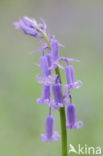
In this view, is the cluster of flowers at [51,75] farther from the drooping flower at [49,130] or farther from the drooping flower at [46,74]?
the drooping flower at [49,130]

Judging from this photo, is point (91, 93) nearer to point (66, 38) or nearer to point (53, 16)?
point (66, 38)

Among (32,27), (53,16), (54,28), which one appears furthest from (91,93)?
(53,16)


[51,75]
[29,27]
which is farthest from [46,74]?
[29,27]

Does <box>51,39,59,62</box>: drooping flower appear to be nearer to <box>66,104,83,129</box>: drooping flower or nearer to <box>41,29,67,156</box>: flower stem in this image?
<box>41,29,67,156</box>: flower stem

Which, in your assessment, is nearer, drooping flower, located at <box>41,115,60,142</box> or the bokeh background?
drooping flower, located at <box>41,115,60,142</box>

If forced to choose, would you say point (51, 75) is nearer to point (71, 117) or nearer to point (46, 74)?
point (46, 74)

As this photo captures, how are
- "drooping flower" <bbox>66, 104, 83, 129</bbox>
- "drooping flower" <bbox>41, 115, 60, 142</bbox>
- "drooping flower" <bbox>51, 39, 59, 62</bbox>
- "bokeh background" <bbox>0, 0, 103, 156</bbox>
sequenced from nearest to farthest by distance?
1. "drooping flower" <bbox>51, 39, 59, 62</bbox>
2. "drooping flower" <bbox>66, 104, 83, 129</bbox>
3. "drooping flower" <bbox>41, 115, 60, 142</bbox>
4. "bokeh background" <bbox>0, 0, 103, 156</bbox>

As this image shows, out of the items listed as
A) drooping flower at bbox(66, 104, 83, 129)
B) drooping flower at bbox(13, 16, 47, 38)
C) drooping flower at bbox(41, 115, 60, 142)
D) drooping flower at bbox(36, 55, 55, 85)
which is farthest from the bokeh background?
drooping flower at bbox(13, 16, 47, 38)

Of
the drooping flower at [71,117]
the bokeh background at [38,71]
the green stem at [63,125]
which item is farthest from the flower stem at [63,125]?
the bokeh background at [38,71]

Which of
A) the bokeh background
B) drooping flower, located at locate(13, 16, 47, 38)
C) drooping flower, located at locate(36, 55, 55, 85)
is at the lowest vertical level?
drooping flower, located at locate(36, 55, 55, 85)
